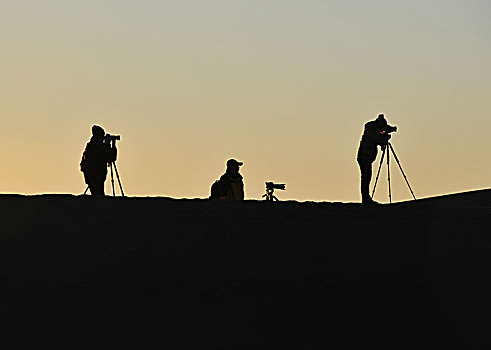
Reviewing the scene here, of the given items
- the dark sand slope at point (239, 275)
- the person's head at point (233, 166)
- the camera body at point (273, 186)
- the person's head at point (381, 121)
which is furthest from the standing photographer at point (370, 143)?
the camera body at point (273, 186)

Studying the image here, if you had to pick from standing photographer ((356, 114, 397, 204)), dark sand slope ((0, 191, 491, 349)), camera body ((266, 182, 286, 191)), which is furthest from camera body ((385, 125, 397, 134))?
camera body ((266, 182, 286, 191))

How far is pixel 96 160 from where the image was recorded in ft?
80.1

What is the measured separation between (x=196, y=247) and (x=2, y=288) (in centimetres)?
312

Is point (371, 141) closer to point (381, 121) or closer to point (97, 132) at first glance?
point (381, 121)

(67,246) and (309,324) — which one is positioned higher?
(67,246)

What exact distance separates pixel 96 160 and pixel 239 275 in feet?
19.2

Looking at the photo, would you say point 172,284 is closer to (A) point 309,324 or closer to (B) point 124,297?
(B) point 124,297

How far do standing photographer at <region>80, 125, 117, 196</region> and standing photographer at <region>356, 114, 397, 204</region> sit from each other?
4362 mm

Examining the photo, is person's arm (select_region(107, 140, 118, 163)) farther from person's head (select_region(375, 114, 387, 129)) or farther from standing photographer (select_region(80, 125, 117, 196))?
person's head (select_region(375, 114, 387, 129))

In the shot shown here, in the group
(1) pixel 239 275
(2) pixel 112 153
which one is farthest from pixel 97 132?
(1) pixel 239 275

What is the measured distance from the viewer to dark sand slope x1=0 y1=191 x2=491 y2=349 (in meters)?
17.5

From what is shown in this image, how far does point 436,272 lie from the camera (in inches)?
806

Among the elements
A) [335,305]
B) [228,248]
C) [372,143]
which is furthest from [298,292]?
[372,143]

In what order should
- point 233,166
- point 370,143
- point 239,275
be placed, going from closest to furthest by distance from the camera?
point 239,275 < point 370,143 < point 233,166
